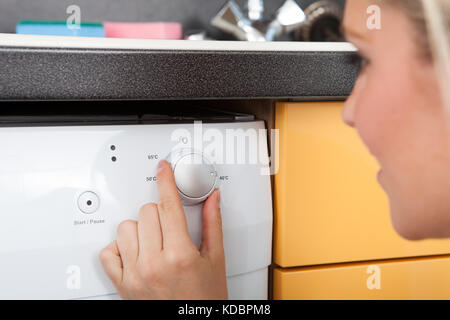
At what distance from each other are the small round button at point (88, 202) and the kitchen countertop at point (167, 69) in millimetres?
102

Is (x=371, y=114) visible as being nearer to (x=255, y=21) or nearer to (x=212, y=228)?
(x=212, y=228)

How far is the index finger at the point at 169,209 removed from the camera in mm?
480

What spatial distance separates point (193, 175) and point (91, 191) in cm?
11

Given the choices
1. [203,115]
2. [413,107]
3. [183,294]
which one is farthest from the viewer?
[203,115]

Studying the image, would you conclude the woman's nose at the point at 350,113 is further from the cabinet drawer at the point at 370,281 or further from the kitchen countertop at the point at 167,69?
the cabinet drawer at the point at 370,281

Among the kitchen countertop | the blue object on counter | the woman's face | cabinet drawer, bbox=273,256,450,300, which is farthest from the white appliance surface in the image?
the blue object on counter

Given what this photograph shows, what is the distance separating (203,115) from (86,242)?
0.20 meters

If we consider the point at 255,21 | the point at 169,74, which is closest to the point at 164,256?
the point at 169,74

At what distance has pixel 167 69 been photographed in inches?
18.3

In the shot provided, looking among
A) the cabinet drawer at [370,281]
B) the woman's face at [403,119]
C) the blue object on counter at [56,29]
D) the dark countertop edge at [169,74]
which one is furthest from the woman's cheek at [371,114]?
the blue object on counter at [56,29]

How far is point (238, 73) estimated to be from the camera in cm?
49
